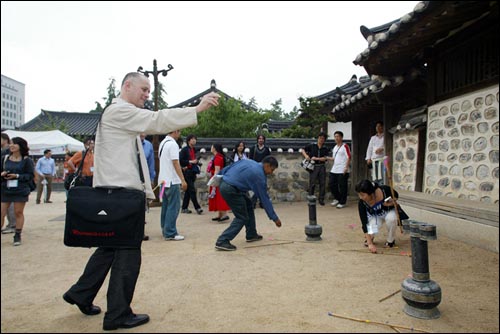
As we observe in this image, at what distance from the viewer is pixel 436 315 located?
8.59 ft

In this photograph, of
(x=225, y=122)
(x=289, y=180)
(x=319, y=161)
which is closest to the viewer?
(x=319, y=161)

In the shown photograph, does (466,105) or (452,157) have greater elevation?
(466,105)

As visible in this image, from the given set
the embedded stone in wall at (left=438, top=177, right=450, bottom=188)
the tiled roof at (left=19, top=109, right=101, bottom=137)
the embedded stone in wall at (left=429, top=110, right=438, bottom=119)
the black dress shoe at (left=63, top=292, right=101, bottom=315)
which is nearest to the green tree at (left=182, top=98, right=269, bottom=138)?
the embedded stone in wall at (left=429, top=110, right=438, bottom=119)

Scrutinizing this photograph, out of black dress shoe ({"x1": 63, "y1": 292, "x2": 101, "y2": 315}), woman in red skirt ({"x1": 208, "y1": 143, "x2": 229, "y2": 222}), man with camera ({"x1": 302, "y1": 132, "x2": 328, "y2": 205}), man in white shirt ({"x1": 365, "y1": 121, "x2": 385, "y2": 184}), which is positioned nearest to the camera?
black dress shoe ({"x1": 63, "y1": 292, "x2": 101, "y2": 315})

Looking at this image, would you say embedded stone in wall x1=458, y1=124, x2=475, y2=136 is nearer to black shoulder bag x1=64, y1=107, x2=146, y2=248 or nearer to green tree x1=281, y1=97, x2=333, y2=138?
black shoulder bag x1=64, y1=107, x2=146, y2=248

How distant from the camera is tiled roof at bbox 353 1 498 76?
3.94 m

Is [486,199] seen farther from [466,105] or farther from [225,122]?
[225,122]

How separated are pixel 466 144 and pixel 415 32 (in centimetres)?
179

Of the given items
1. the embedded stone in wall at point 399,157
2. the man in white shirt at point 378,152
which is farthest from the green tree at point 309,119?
the embedded stone in wall at point 399,157

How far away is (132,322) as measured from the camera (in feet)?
8.32

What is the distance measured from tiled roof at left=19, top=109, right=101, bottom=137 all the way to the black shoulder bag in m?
26.3

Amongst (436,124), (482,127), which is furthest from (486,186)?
(436,124)

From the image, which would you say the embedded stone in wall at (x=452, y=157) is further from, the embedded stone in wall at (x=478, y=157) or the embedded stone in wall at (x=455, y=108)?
the embedded stone in wall at (x=455, y=108)

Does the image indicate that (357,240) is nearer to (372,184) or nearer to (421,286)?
(372,184)
